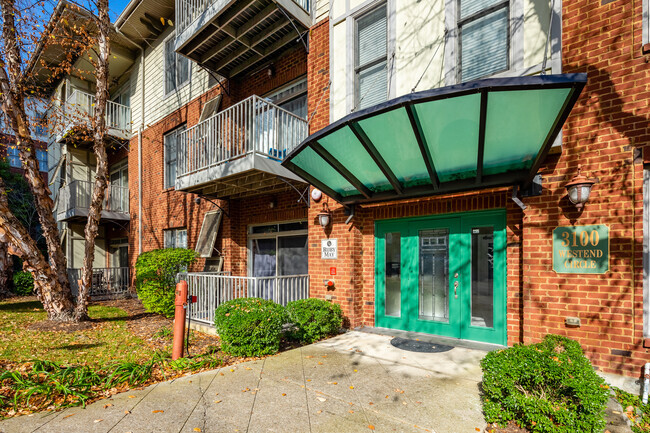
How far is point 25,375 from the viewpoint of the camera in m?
4.29

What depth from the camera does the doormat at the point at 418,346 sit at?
5.51m

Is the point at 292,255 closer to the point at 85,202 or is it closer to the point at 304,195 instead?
the point at 304,195

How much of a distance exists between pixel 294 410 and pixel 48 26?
35.7 feet

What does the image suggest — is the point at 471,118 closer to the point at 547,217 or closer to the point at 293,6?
the point at 547,217

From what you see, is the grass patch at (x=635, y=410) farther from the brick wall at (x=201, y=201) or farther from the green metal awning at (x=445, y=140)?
the brick wall at (x=201, y=201)

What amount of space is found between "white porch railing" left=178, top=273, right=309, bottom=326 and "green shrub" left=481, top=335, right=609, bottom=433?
4386 mm

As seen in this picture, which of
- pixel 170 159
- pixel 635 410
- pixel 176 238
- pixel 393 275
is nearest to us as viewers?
pixel 635 410

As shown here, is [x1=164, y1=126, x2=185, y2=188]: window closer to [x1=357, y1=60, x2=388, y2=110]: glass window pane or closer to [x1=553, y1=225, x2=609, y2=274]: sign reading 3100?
[x1=357, y1=60, x2=388, y2=110]: glass window pane

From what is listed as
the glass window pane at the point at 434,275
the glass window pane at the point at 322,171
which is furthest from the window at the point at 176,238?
the glass window pane at the point at 434,275

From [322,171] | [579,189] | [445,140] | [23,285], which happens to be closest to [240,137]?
[322,171]

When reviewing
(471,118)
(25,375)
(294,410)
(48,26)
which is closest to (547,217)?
(471,118)

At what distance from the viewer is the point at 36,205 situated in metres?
8.09

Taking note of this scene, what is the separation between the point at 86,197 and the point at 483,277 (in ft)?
50.1

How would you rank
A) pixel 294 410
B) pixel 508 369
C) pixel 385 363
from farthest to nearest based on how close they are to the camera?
1. pixel 385 363
2. pixel 294 410
3. pixel 508 369
